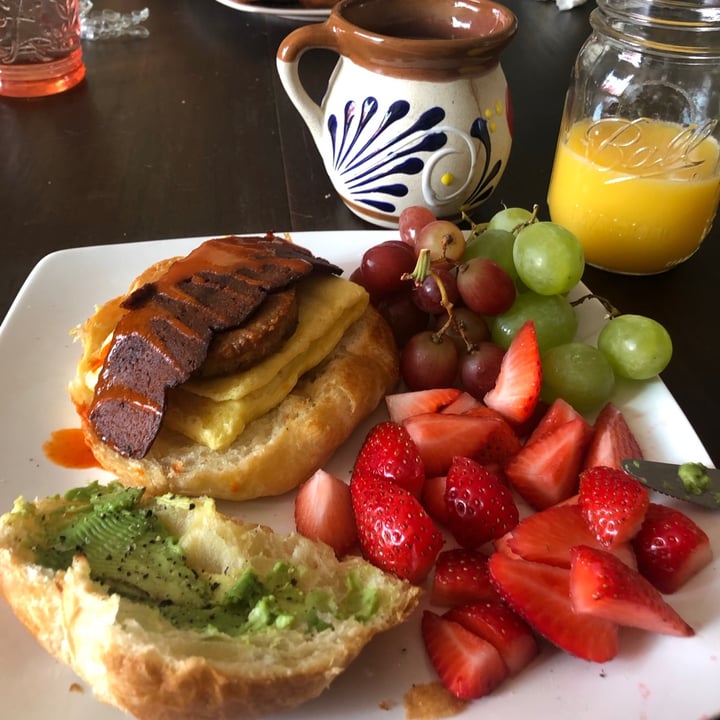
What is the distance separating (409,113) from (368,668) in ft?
3.87

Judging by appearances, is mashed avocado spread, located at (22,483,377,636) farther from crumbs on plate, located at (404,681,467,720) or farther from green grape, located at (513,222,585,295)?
green grape, located at (513,222,585,295)

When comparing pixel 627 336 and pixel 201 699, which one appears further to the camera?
pixel 627 336

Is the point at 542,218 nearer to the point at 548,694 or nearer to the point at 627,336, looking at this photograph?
the point at 627,336

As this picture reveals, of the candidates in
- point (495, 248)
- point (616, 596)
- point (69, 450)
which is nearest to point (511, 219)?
point (495, 248)

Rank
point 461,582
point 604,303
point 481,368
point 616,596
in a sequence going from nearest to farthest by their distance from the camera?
point 616,596 → point 461,582 → point 481,368 → point 604,303

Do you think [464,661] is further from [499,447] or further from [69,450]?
[69,450]

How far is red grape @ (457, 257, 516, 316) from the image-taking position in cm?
143

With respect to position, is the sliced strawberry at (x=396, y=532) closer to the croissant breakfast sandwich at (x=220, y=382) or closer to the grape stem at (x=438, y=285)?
the croissant breakfast sandwich at (x=220, y=382)

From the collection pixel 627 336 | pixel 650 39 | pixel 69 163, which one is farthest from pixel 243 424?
pixel 69 163

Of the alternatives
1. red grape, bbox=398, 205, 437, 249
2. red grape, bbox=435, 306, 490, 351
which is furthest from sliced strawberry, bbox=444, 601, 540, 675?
red grape, bbox=398, 205, 437, 249

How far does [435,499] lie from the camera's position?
1216mm

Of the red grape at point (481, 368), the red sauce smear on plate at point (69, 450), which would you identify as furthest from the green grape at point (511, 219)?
the red sauce smear on plate at point (69, 450)

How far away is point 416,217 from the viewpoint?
1628 mm

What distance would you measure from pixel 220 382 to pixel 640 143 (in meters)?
1.13
